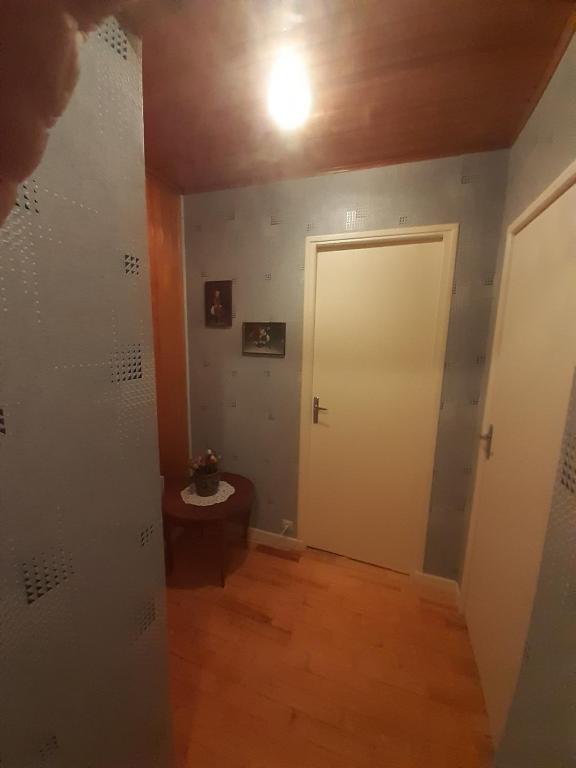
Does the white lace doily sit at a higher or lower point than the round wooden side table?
higher

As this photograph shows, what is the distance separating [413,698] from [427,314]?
1.65 meters

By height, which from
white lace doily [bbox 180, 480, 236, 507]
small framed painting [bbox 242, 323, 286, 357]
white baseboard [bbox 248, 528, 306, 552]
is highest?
small framed painting [bbox 242, 323, 286, 357]

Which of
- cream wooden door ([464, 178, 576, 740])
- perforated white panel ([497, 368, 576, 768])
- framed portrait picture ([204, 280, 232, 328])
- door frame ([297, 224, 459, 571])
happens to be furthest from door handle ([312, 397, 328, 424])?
perforated white panel ([497, 368, 576, 768])

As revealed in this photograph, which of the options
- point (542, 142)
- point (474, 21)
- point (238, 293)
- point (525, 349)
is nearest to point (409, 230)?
point (542, 142)

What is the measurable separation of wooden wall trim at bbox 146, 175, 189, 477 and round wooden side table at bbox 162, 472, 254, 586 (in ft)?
0.73

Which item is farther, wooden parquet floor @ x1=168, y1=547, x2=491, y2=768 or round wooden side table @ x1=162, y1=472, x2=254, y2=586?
round wooden side table @ x1=162, y1=472, x2=254, y2=586

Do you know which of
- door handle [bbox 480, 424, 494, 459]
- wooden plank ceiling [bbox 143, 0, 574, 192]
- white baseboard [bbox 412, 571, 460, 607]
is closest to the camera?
wooden plank ceiling [bbox 143, 0, 574, 192]

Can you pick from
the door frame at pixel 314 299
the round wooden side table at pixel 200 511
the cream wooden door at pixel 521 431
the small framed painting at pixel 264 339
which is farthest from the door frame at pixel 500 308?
the round wooden side table at pixel 200 511

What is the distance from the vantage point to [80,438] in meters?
0.59

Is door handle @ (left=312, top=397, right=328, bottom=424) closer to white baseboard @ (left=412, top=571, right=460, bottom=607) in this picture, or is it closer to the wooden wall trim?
the wooden wall trim

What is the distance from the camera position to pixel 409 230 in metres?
1.47

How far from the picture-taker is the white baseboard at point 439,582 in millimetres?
1632

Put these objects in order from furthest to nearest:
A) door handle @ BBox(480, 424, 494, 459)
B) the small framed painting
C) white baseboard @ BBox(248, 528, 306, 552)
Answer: white baseboard @ BBox(248, 528, 306, 552) < the small framed painting < door handle @ BBox(480, 424, 494, 459)

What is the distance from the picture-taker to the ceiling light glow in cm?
95
